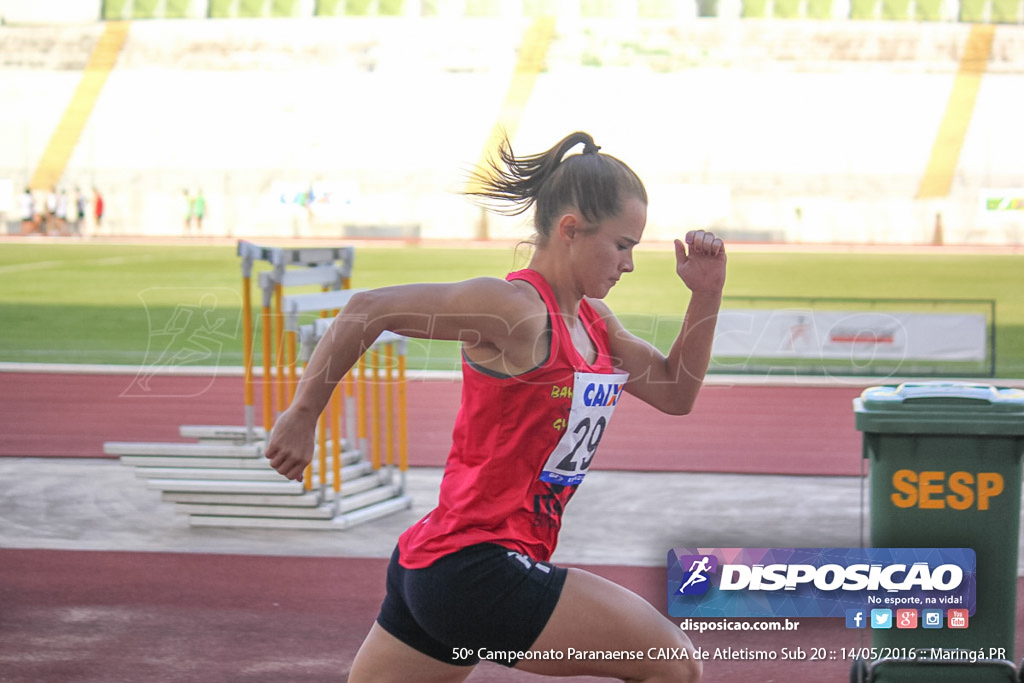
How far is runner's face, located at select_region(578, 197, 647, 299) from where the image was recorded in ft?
8.61

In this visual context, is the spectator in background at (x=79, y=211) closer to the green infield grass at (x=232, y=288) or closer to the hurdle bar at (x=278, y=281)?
the green infield grass at (x=232, y=288)

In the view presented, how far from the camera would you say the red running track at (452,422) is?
8.84 metres

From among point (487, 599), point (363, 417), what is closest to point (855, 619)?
point (487, 599)

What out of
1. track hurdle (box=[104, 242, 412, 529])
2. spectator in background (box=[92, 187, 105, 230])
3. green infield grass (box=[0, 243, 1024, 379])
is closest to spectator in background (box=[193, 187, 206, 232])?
spectator in background (box=[92, 187, 105, 230])

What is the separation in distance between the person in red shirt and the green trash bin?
5.37 ft

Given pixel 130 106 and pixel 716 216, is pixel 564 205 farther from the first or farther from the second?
pixel 130 106

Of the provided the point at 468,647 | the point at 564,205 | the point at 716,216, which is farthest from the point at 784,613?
the point at 716,216

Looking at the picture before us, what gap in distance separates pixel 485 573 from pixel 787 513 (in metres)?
4.74

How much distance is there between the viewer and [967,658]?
13.2 feet

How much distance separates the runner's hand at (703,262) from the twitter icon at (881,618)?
1.39 metres

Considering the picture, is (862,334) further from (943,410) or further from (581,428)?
(581,428)

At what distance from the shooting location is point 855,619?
3727 mm

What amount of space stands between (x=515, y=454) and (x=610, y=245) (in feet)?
1.60

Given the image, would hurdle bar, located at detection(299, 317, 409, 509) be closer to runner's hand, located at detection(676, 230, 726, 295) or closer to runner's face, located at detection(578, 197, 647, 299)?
runner's hand, located at detection(676, 230, 726, 295)
